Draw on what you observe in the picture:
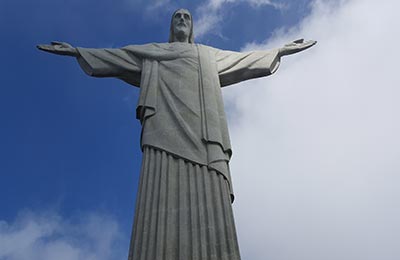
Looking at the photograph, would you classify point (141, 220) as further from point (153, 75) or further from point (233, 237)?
point (153, 75)

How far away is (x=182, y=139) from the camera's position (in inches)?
413

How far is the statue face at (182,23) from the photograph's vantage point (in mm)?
13742

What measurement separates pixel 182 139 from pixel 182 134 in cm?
14

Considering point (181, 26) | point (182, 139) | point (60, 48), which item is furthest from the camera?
point (181, 26)

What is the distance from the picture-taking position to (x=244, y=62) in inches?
516

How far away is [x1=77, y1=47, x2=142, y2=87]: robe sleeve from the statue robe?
2 centimetres

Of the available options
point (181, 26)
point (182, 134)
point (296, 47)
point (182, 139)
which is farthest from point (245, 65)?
point (182, 139)

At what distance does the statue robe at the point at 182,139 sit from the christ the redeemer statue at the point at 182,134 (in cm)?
2

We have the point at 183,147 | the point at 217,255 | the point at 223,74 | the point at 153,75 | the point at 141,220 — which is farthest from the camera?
the point at 223,74

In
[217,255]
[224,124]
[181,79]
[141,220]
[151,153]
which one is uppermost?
[181,79]

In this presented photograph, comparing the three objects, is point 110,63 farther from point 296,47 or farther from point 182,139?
point 296,47

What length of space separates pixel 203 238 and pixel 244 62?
226 inches

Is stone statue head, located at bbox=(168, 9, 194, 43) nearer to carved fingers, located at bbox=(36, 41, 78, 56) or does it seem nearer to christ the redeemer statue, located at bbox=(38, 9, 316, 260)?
christ the redeemer statue, located at bbox=(38, 9, 316, 260)

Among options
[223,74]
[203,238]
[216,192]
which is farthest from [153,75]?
[203,238]
